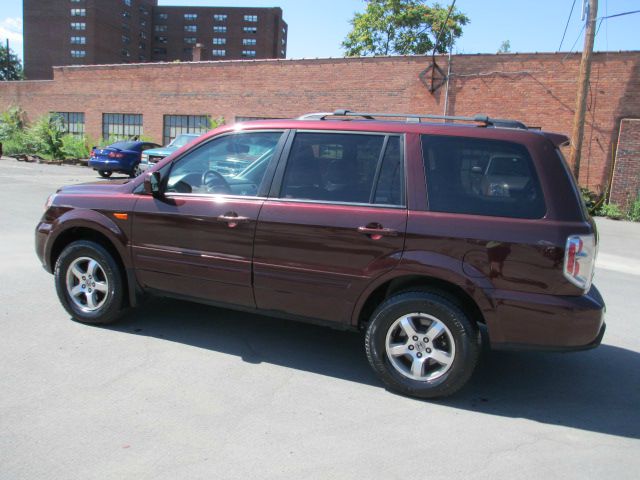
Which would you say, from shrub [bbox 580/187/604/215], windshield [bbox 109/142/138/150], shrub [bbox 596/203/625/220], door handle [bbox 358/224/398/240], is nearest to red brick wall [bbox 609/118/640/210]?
shrub [bbox 596/203/625/220]

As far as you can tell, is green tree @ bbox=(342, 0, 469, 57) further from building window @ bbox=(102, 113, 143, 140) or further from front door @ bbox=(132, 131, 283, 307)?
front door @ bbox=(132, 131, 283, 307)

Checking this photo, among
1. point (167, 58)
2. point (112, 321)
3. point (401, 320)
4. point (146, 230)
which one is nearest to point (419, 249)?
point (401, 320)

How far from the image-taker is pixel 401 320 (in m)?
3.66

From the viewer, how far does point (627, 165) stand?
17203 millimetres

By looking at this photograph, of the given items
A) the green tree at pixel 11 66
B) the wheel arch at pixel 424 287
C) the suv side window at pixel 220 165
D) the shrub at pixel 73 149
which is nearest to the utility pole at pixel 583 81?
the wheel arch at pixel 424 287

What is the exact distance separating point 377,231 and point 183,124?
26.6 m

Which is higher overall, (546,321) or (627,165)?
(627,165)

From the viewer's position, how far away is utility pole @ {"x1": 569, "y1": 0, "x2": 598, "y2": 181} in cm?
1474

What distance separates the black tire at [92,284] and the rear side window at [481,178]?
2.81 meters

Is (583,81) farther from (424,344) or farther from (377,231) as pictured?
(424,344)

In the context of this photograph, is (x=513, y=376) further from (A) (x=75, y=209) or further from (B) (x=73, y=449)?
(A) (x=75, y=209)

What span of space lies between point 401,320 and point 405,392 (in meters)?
→ 0.52

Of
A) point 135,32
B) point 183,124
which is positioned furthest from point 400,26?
point 135,32

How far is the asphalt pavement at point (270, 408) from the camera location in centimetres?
286
